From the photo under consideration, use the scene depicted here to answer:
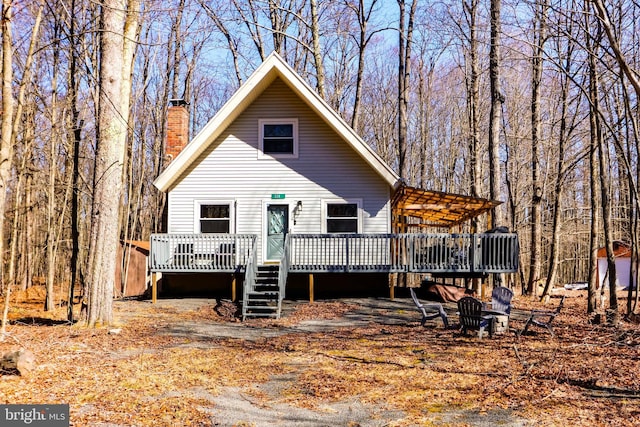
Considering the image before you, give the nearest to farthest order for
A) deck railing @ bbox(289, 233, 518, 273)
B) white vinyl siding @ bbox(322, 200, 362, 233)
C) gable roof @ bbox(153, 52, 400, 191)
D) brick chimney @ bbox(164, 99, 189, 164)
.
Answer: deck railing @ bbox(289, 233, 518, 273)
gable roof @ bbox(153, 52, 400, 191)
white vinyl siding @ bbox(322, 200, 362, 233)
brick chimney @ bbox(164, 99, 189, 164)

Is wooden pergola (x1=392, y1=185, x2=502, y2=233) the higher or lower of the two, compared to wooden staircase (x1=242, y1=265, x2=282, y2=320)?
higher

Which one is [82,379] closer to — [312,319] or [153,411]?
[153,411]

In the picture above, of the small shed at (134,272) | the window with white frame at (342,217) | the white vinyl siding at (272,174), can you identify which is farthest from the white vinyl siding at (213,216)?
the small shed at (134,272)

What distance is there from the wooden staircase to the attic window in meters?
3.83

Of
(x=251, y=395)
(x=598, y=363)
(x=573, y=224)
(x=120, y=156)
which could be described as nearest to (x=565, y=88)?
Result: (x=598, y=363)

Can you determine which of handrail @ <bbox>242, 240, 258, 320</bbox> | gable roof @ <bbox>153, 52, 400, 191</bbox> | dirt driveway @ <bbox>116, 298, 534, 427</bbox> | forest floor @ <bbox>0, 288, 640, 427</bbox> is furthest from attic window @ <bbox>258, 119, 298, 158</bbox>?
forest floor @ <bbox>0, 288, 640, 427</bbox>

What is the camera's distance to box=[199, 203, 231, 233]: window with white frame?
60.3 ft

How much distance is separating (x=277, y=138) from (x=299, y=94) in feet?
5.36

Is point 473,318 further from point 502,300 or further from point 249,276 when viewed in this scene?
point 249,276

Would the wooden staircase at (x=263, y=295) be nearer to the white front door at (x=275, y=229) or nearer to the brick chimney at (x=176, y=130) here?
the white front door at (x=275, y=229)

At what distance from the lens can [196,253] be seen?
16875 mm

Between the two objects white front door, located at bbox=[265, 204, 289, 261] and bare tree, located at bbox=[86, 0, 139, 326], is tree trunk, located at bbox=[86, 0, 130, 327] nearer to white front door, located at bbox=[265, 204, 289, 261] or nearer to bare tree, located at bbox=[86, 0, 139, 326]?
bare tree, located at bbox=[86, 0, 139, 326]

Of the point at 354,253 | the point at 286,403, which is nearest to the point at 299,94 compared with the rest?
the point at 354,253

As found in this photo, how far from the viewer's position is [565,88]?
1881cm
